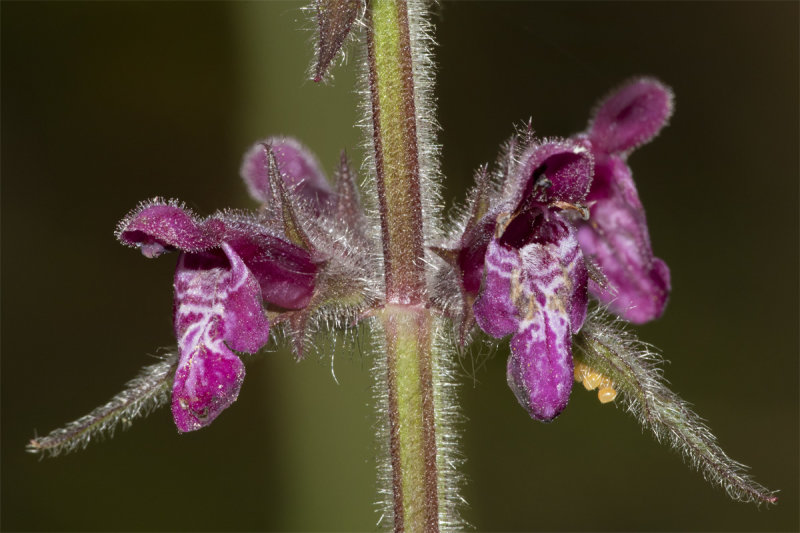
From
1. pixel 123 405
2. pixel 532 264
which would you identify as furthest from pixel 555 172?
pixel 123 405

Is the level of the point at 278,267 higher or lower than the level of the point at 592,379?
higher

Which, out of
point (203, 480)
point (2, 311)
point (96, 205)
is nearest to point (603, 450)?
point (203, 480)

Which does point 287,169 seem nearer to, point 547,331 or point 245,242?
point 245,242

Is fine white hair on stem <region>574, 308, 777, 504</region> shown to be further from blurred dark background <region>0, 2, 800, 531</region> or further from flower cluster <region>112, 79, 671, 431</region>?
blurred dark background <region>0, 2, 800, 531</region>

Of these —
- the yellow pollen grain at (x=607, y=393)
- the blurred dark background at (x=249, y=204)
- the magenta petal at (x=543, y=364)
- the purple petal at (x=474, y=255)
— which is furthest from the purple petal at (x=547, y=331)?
the blurred dark background at (x=249, y=204)

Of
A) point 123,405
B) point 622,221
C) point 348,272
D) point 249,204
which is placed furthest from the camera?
point 249,204
